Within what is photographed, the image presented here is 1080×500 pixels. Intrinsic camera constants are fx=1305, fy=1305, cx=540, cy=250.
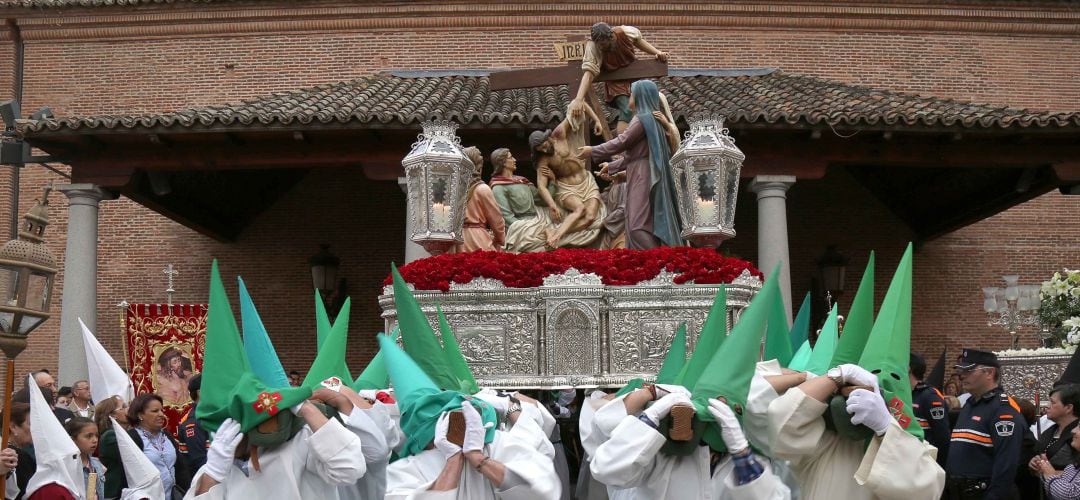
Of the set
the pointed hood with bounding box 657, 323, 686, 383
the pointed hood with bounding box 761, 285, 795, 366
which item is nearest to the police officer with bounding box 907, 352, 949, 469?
the pointed hood with bounding box 761, 285, 795, 366

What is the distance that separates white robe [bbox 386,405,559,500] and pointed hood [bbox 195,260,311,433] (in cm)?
61

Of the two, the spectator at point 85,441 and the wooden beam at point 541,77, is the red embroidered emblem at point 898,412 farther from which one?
the wooden beam at point 541,77

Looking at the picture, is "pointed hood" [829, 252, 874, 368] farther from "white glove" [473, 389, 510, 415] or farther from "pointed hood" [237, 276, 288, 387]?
"pointed hood" [237, 276, 288, 387]

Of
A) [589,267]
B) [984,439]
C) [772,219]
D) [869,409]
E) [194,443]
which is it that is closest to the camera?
[869,409]

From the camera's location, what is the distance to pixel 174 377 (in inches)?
492

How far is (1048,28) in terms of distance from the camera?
68.5ft

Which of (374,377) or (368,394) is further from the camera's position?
(374,377)

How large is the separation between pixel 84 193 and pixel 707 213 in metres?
9.54

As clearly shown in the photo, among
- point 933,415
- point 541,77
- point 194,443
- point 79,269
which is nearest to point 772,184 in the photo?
point 541,77

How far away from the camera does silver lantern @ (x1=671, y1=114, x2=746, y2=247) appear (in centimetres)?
948

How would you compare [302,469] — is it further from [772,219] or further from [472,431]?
[772,219]

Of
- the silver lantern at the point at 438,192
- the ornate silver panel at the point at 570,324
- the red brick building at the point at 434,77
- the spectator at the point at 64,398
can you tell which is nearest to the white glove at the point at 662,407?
the ornate silver panel at the point at 570,324

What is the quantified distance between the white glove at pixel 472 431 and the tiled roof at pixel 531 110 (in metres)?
8.91

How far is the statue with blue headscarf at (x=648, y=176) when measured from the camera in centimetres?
955
